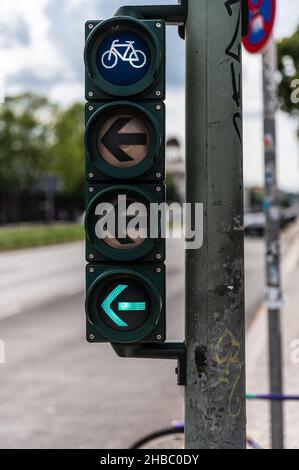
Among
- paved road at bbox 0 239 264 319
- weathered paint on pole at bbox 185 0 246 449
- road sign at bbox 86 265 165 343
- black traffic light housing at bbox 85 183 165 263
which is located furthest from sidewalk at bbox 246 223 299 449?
black traffic light housing at bbox 85 183 165 263

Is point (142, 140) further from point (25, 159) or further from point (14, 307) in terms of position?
point (25, 159)

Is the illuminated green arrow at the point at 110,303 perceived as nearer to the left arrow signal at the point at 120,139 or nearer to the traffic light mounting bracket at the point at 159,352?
the traffic light mounting bracket at the point at 159,352

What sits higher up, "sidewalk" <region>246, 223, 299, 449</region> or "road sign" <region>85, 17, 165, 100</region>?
"road sign" <region>85, 17, 165, 100</region>

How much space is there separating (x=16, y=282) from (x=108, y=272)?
15977 mm

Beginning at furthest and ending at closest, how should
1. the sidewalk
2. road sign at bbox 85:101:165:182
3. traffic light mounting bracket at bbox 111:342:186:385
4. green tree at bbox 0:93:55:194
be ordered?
green tree at bbox 0:93:55:194 → the sidewalk → traffic light mounting bracket at bbox 111:342:186:385 → road sign at bbox 85:101:165:182

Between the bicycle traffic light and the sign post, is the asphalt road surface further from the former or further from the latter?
the bicycle traffic light

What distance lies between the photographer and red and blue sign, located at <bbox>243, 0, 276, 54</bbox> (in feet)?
12.5

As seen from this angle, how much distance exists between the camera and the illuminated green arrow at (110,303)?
2506 millimetres

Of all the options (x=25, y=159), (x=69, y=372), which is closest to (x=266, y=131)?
(x=69, y=372)

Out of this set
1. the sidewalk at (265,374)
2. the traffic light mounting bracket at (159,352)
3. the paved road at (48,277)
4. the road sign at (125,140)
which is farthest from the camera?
the paved road at (48,277)

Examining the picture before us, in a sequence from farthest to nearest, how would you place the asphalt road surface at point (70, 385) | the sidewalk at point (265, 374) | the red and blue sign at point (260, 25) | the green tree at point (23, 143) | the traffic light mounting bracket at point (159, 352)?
the green tree at point (23, 143), the asphalt road surface at point (70, 385), the sidewalk at point (265, 374), the red and blue sign at point (260, 25), the traffic light mounting bracket at point (159, 352)

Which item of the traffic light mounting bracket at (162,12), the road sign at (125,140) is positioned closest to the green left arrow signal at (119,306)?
the road sign at (125,140)

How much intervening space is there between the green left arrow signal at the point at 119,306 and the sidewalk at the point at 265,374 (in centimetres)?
317

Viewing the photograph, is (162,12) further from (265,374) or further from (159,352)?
(265,374)
